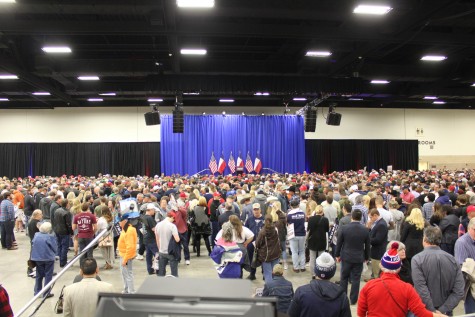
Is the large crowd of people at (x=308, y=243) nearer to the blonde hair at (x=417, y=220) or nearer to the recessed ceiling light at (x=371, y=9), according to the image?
the blonde hair at (x=417, y=220)

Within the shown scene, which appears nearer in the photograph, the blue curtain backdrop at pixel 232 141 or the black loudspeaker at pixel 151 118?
the black loudspeaker at pixel 151 118

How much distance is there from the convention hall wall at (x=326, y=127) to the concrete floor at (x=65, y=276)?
15469 millimetres

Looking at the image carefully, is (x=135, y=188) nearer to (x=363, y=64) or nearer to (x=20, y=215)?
(x=20, y=215)

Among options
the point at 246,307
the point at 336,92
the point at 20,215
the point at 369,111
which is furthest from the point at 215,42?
the point at 369,111

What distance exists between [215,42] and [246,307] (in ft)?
44.0

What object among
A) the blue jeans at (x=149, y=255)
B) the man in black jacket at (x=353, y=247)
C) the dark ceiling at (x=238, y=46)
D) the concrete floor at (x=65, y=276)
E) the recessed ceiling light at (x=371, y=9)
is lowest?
the concrete floor at (x=65, y=276)

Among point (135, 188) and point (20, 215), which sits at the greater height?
point (135, 188)

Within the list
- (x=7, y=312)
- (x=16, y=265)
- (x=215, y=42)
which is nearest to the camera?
(x=7, y=312)

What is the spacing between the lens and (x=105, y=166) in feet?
81.3

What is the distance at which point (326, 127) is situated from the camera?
2662 cm

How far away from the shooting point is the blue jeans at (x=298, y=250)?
8258mm

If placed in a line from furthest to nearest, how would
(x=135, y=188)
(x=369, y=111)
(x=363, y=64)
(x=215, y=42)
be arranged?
(x=369, y=111)
(x=363, y=64)
(x=215, y=42)
(x=135, y=188)

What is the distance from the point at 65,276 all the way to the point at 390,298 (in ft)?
23.8

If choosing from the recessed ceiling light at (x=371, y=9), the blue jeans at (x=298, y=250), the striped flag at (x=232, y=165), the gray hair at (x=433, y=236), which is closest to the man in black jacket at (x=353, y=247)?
the gray hair at (x=433, y=236)
